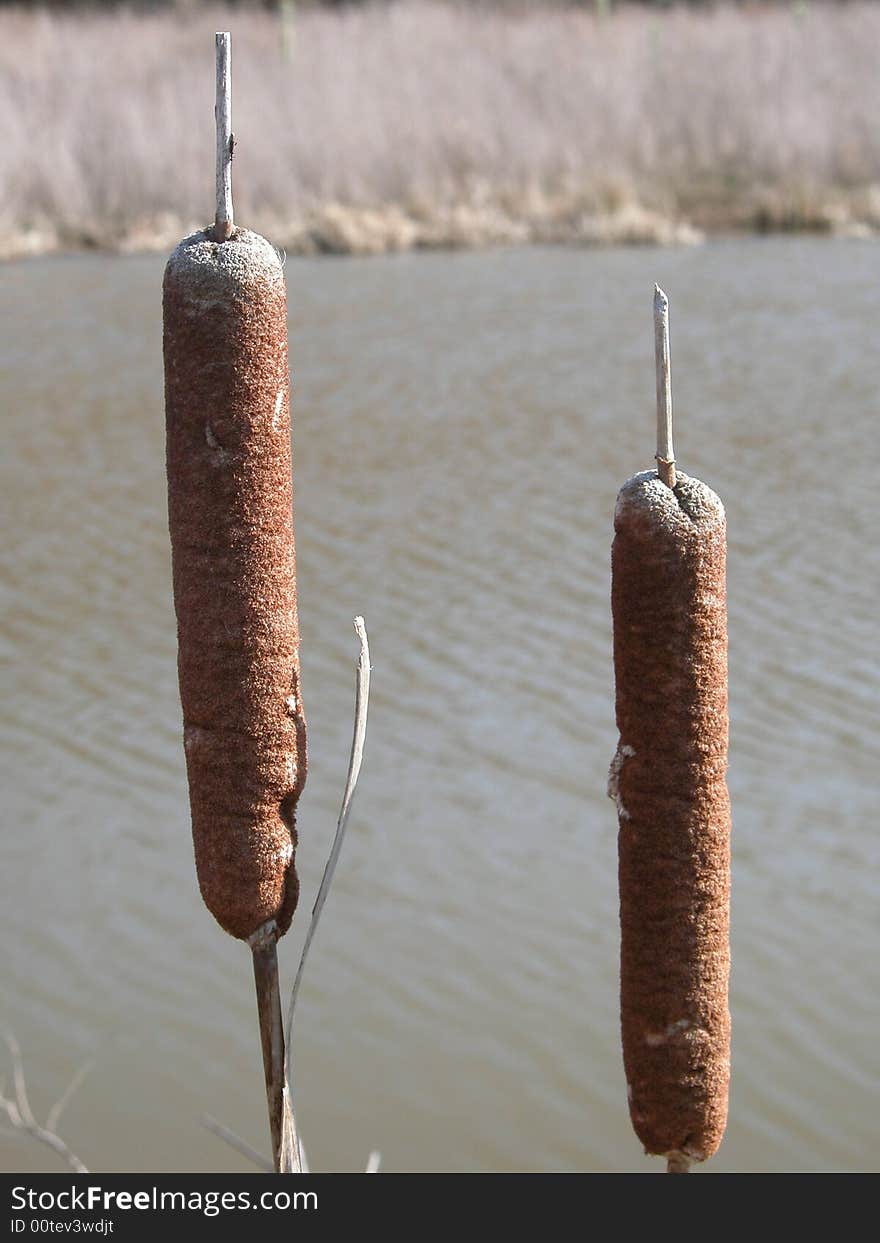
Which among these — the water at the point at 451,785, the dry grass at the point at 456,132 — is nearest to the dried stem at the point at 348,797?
the water at the point at 451,785

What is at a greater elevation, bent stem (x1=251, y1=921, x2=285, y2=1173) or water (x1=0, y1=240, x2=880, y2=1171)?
bent stem (x1=251, y1=921, x2=285, y2=1173)

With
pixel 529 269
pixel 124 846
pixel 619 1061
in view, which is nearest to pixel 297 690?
pixel 619 1061

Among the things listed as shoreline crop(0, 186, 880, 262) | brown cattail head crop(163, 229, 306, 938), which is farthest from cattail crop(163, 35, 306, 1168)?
shoreline crop(0, 186, 880, 262)

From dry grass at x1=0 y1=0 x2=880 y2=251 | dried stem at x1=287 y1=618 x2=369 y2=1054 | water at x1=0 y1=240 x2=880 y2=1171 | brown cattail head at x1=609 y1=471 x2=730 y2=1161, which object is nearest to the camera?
brown cattail head at x1=609 y1=471 x2=730 y2=1161

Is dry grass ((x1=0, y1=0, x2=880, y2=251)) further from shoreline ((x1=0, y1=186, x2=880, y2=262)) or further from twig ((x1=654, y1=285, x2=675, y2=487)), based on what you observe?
twig ((x1=654, y1=285, x2=675, y2=487))

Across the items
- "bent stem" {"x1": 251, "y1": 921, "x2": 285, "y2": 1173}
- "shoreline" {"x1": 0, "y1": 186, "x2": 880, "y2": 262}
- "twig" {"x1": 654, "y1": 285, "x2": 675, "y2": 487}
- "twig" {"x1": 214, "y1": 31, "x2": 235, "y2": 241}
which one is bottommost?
"shoreline" {"x1": 0, "y1": 186, "x2": 880, "y2": 262}

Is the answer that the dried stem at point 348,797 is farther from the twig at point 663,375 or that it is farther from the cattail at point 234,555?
the twig at point 663,375

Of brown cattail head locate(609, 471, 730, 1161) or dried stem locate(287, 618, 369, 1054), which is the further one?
dried stem locate(287, 618, 369, 1054)

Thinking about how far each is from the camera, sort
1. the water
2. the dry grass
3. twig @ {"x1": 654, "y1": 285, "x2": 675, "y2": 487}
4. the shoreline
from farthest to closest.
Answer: the dry grass < the shoreline < the water < twig @ {"x1": 654, "y1": 285, "x2": 675, "y2": 487}
